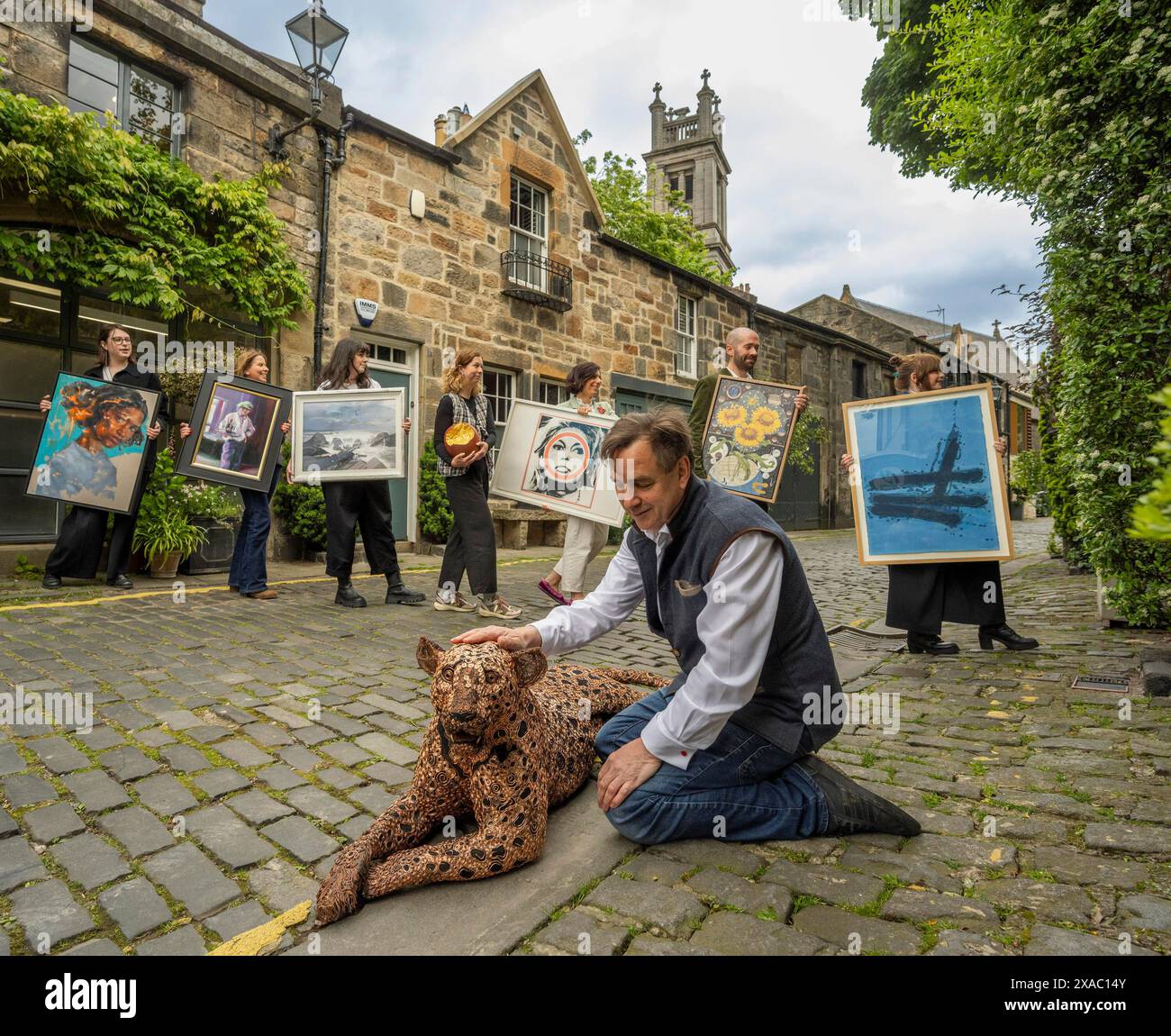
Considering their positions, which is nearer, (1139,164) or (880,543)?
(1139,164)

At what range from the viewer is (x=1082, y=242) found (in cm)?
503

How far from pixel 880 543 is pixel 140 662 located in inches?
193

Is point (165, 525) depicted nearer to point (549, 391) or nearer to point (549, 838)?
point (549, 838)

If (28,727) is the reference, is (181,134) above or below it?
above

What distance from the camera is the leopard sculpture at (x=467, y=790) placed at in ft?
6.63

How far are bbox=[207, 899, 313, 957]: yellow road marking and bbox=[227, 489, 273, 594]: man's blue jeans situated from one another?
5.10 m

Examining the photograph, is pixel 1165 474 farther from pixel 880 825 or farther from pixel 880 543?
pixel 880 543

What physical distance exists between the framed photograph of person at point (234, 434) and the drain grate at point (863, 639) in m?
5.31

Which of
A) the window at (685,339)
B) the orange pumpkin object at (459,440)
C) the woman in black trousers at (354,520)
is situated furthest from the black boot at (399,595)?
the window at (685,339)

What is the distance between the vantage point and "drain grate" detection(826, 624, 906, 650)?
546 cm

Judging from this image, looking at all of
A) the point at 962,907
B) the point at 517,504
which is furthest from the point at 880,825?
the point at 517,504

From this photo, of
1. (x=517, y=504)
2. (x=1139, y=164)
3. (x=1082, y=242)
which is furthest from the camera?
(x=517, y=504)

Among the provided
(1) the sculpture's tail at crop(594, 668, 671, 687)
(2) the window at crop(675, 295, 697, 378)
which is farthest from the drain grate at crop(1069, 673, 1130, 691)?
(2) the window at crop(675, 295, 697, 378)

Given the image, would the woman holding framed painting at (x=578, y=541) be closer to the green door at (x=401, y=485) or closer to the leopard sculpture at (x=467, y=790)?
the leopard sculpture at (x=467, y=790)
